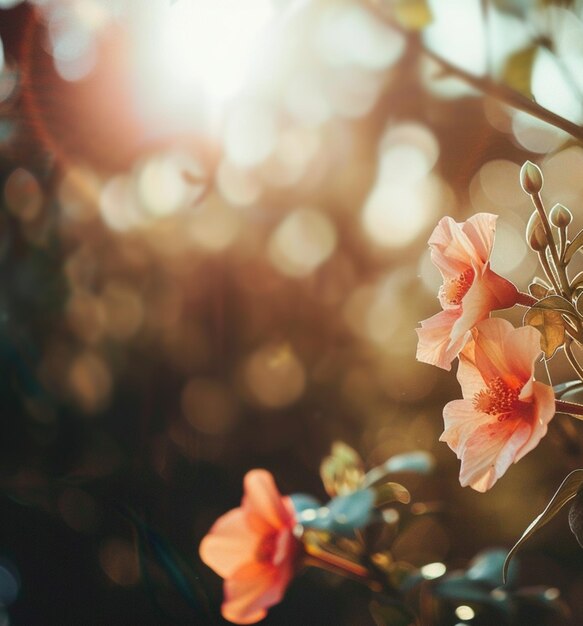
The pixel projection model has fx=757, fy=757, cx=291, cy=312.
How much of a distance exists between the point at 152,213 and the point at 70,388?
70 centimetres

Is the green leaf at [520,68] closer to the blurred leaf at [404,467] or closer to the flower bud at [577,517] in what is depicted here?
the flower bud at [577,517]

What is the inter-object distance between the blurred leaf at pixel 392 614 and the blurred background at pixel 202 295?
38.9 inches

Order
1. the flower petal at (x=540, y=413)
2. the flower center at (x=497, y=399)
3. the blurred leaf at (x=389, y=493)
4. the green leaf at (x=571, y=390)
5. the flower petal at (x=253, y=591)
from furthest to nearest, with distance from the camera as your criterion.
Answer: the blurred leaf at (x=389, y=493) < the flower petal at (x=253, y=591) < the green leaf at (x=571, y=390) < the flower center at (x=497, y=399) < the flower petal at (x=540, y=413)

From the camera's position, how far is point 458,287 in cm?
74

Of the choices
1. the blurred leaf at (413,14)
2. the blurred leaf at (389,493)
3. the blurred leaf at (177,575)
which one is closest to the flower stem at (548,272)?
the blurred leaf at (413,14)

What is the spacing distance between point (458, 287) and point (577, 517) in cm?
24

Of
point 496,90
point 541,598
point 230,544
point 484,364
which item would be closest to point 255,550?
point 230,544

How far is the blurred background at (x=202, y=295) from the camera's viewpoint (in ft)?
6.92

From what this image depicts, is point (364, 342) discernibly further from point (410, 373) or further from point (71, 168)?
point (71, 168)

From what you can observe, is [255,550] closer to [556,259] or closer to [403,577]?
[403,577]

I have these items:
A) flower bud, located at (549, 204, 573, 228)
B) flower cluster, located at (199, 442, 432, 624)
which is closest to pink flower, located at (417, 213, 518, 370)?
flower bud, located at (549, 204, 573, 228)

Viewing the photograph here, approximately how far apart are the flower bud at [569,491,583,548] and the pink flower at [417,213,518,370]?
15cm

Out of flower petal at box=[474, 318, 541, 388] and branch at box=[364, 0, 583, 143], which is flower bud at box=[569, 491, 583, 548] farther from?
branch at box=[364, 0, 583, 143]

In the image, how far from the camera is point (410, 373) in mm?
2176
